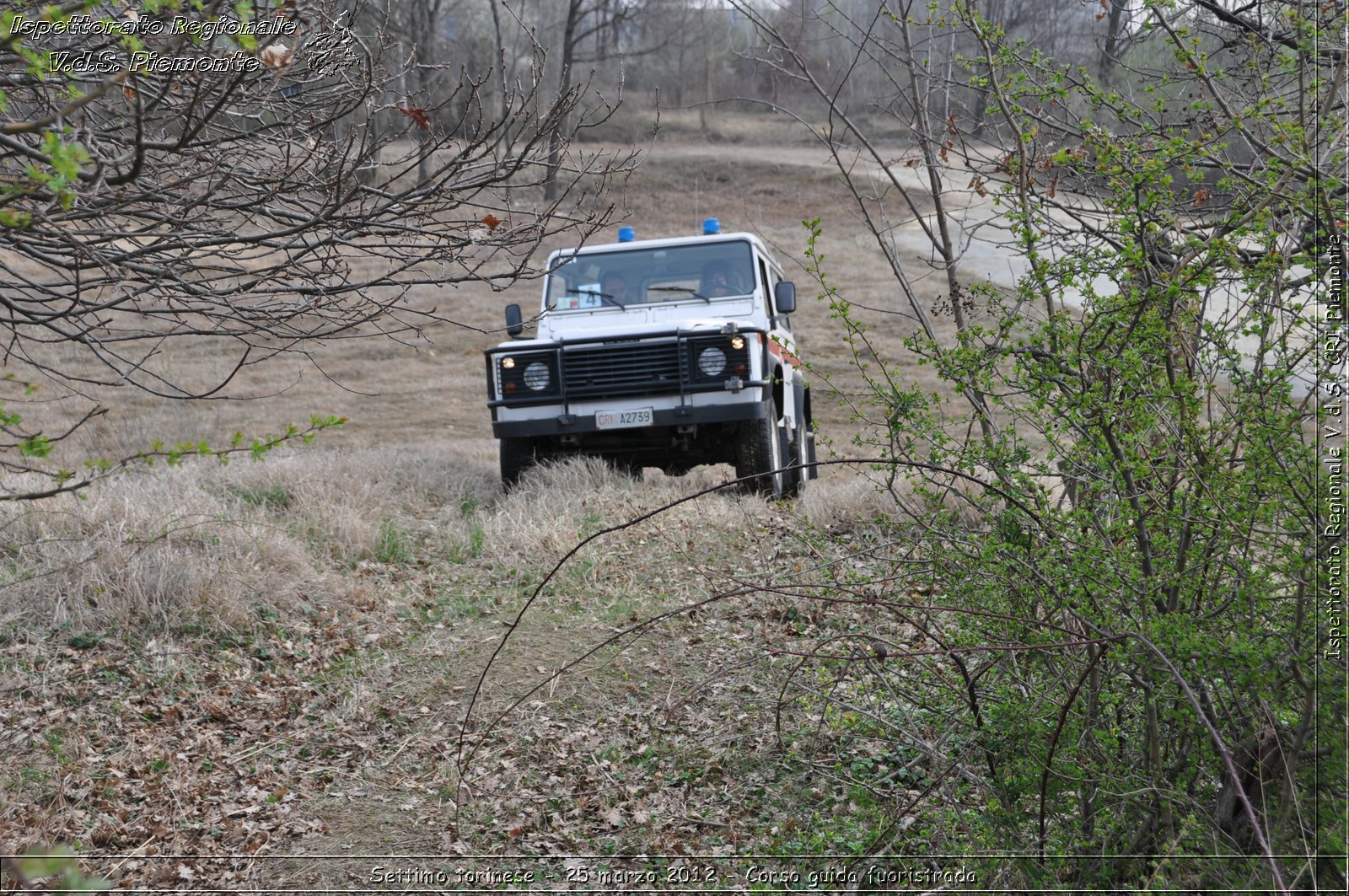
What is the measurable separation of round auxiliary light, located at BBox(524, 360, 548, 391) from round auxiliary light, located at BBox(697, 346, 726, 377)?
113 cm

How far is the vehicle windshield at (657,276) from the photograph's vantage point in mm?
8773

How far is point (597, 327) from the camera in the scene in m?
8.45

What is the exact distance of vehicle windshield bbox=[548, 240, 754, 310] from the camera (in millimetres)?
8773

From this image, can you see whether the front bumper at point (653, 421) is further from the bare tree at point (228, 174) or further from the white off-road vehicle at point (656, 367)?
the bare tree at point (228, 174)

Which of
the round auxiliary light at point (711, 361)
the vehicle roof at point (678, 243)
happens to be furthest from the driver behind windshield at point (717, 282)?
the round auxiliary light at point (711, 361)

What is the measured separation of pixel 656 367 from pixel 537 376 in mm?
885

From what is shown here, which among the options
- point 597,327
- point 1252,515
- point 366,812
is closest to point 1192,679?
point 1252,515

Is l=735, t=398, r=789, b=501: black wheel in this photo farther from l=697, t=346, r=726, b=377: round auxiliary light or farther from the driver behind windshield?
the driver behind windshield

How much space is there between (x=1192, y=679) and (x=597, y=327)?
648cm

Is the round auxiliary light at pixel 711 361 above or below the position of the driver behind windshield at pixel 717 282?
below

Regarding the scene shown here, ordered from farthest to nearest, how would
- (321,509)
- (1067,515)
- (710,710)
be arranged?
1. (321,509)
2. (710,710)
3. (1067,515)

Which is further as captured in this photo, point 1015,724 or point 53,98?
point 53,98

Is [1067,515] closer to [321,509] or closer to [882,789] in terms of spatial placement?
[882,789]

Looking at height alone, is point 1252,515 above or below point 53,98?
below
